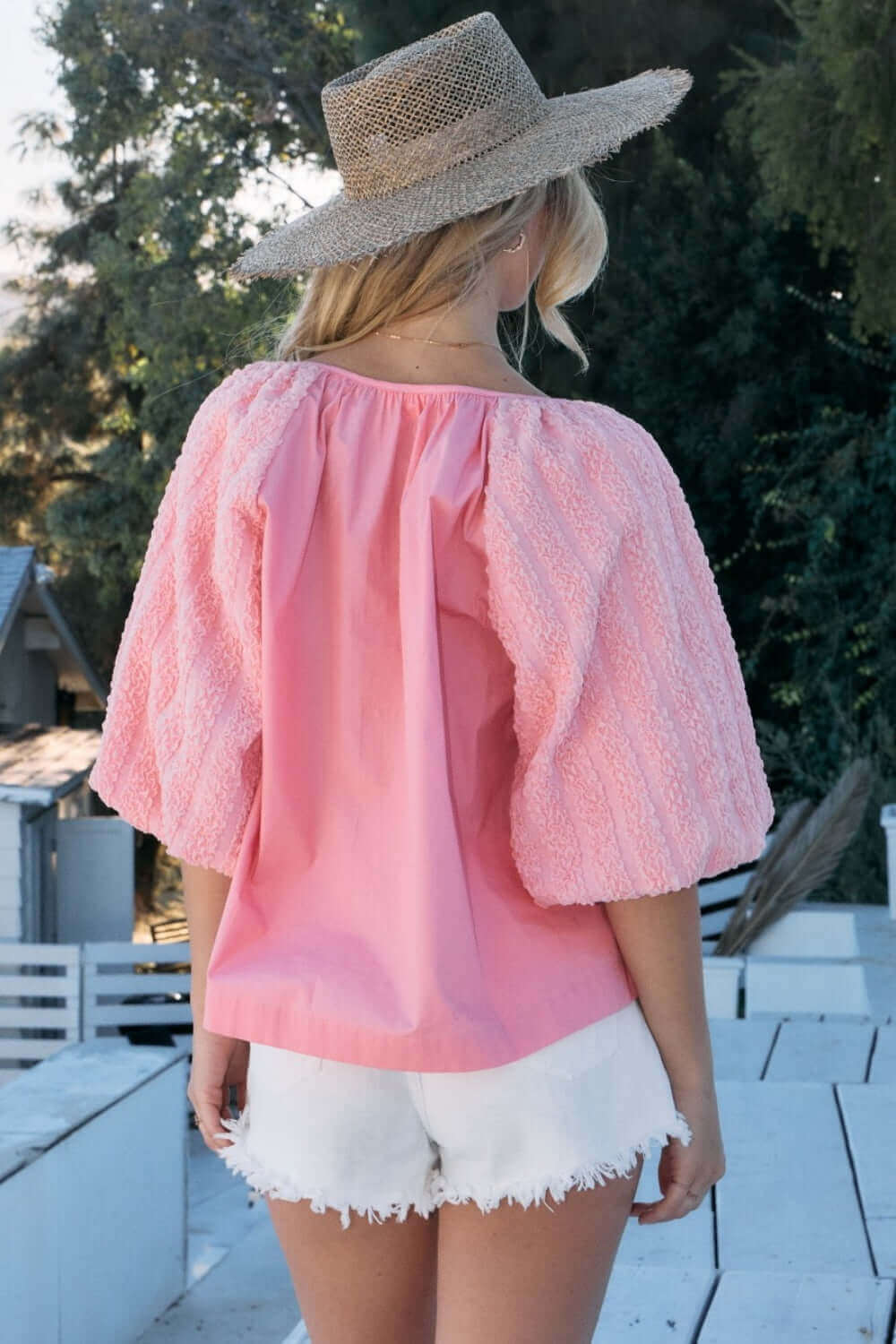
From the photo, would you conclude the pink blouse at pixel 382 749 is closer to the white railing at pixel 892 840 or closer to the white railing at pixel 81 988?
the white railing at pixel 892 840

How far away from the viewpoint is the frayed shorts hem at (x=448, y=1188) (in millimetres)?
1084

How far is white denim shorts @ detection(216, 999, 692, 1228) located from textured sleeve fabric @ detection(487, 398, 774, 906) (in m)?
0.13

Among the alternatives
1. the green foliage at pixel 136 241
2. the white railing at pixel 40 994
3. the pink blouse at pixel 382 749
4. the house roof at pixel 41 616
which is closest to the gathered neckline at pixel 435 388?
the pink blouse at pixel 382 749

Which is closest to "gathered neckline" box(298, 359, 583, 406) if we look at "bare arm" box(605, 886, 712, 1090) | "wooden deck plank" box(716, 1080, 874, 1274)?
"bare arm" box(605, 886, 712, 1090)

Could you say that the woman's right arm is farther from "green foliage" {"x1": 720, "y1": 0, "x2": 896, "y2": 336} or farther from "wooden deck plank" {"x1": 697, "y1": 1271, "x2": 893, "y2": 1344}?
"green foliage" {"x1": 720, "y1": 0, "x2": 896, "y2": 336}

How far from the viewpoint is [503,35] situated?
1.31 metres

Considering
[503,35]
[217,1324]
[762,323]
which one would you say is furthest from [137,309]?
[503,35]

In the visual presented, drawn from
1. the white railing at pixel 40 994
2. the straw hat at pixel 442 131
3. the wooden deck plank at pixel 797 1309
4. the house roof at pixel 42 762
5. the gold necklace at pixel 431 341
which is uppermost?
the straw hat at pixel 442 131

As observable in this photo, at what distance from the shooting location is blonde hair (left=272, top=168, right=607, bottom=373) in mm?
1207

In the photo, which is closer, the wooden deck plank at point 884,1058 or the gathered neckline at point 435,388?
the gathered neckline at point 435,388

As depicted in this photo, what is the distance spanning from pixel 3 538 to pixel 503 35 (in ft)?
56.9

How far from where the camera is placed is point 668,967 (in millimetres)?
1135

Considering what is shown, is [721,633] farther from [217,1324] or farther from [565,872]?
[217,1324]

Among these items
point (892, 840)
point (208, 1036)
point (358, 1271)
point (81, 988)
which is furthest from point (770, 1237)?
point (81, 988)
